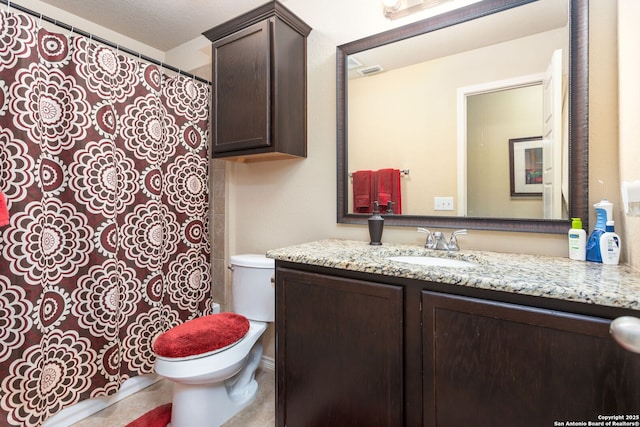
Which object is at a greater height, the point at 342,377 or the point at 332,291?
the point at 332,291

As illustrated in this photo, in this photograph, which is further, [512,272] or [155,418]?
[155,418]

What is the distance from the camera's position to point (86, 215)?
1496mm

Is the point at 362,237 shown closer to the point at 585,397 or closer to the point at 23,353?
the point at 585,397

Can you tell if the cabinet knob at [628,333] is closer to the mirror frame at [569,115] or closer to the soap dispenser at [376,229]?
the mirror frame at [569,115]

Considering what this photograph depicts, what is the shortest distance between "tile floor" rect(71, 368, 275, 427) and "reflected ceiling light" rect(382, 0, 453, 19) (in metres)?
2.15

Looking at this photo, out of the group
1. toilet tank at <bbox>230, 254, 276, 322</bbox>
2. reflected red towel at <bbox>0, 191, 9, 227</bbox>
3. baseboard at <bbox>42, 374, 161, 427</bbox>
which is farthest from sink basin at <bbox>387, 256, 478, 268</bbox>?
baseboard at <bbox>42, 374, 161, 427</bbox>

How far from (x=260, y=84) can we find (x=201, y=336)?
1.31m

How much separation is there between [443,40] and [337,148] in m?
0.71

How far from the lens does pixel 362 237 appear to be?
1610mm

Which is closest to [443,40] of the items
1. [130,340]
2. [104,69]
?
[104,69]

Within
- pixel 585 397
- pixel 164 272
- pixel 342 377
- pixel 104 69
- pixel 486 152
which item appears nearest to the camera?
pixel 585 397

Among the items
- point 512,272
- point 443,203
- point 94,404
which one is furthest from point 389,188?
point 94,404

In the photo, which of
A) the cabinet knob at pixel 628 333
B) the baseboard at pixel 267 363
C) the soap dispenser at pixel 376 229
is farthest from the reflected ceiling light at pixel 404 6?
the baseboard at pixel 267 363

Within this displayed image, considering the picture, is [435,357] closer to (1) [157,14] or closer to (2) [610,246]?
(2) [610,246]
